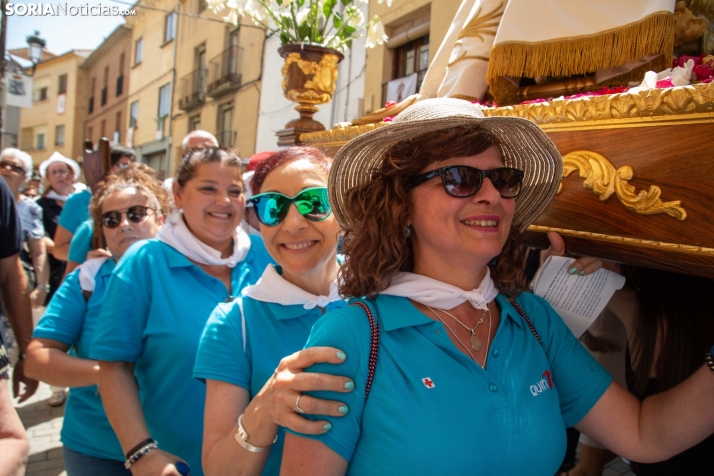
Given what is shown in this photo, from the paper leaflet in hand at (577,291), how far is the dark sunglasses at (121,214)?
1.87 m

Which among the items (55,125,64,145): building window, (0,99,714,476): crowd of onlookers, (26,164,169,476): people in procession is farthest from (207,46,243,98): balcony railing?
(55,125,64,145): building window

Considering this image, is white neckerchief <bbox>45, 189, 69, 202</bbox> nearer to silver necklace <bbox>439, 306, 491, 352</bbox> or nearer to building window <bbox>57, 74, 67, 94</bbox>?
silver necklace <bbox>439, 306, 491, 352</bbox>

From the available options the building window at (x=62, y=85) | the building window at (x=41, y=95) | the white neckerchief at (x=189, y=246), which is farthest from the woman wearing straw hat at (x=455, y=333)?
the building window at (x=41, y=95)

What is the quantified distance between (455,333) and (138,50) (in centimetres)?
2359

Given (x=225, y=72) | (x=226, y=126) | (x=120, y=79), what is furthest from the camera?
(x=120, y=79)

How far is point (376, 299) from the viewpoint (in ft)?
4.28

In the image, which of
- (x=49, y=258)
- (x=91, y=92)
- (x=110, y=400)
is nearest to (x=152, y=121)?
(x=91, y=92)

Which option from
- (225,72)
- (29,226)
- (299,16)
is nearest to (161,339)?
(299,16)

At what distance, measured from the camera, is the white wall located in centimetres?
930

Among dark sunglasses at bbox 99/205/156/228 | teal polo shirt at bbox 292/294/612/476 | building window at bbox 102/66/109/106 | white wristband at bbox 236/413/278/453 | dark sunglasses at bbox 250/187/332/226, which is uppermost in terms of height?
building window at bbox 102/66/109/106

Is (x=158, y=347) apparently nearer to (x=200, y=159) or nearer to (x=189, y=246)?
(x=189, y=246)

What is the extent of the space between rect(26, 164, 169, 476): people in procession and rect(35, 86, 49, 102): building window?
31.4m

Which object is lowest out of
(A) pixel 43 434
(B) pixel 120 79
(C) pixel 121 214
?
(A) pixel 43 434

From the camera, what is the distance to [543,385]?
4.25 ft
